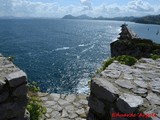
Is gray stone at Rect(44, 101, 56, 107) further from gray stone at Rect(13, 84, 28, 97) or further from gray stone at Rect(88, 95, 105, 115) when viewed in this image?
gray stone at Rect(88, 95, 105, 115)

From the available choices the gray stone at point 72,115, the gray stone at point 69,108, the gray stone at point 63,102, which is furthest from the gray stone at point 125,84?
the gray stone at point 63,102

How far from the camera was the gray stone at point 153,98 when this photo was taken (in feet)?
18.1

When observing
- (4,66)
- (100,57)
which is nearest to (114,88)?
(4,66)

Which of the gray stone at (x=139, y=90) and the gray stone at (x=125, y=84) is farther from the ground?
the gray stone at (x=125, y=84)

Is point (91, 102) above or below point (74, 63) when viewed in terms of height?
above

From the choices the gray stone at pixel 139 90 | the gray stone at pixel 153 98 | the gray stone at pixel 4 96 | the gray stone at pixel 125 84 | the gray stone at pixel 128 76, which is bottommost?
the gray stone at pixel 4 96

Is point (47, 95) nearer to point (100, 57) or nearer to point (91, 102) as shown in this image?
point (91, 102)

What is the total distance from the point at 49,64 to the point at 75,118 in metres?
47.8

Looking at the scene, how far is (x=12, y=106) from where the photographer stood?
6.63m

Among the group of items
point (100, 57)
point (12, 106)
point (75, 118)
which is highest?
point (12, 106)

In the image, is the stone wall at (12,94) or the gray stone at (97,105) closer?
the gray stone at (97,105)

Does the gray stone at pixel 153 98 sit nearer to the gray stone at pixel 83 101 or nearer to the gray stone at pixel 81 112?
the gray stone at pixel 81 112

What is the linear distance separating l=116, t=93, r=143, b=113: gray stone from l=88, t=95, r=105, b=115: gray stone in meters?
0.75

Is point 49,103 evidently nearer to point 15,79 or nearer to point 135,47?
point 15,79
